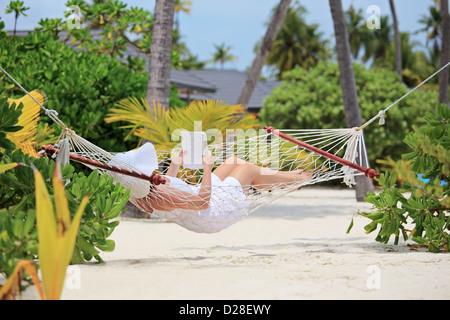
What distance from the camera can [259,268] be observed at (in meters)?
3.05

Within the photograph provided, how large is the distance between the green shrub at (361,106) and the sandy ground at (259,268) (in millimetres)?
6095

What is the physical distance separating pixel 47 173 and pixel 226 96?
569 inches

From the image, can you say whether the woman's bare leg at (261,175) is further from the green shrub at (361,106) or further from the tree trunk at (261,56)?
the green shrub at (361,106)

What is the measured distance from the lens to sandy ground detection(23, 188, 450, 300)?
2.39m

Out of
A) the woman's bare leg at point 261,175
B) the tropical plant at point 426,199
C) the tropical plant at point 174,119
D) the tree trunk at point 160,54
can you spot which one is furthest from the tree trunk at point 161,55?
the tropical plant at point 426,199

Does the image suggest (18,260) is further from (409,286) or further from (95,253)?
(409,286)

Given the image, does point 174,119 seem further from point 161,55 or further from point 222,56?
point 222,56

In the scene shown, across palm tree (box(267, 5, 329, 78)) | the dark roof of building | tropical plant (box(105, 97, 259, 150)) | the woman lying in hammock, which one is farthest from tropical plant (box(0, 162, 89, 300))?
palm tree (box(267, 5, 329, 78))

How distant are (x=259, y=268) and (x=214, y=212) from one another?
61 cm

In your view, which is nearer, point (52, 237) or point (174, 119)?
point (52, 237)

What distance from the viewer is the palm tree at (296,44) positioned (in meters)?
28.6

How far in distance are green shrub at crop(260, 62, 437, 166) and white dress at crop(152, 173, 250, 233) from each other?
25.1 ft

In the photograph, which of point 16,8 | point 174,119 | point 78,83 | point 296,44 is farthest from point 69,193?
point 296,44
